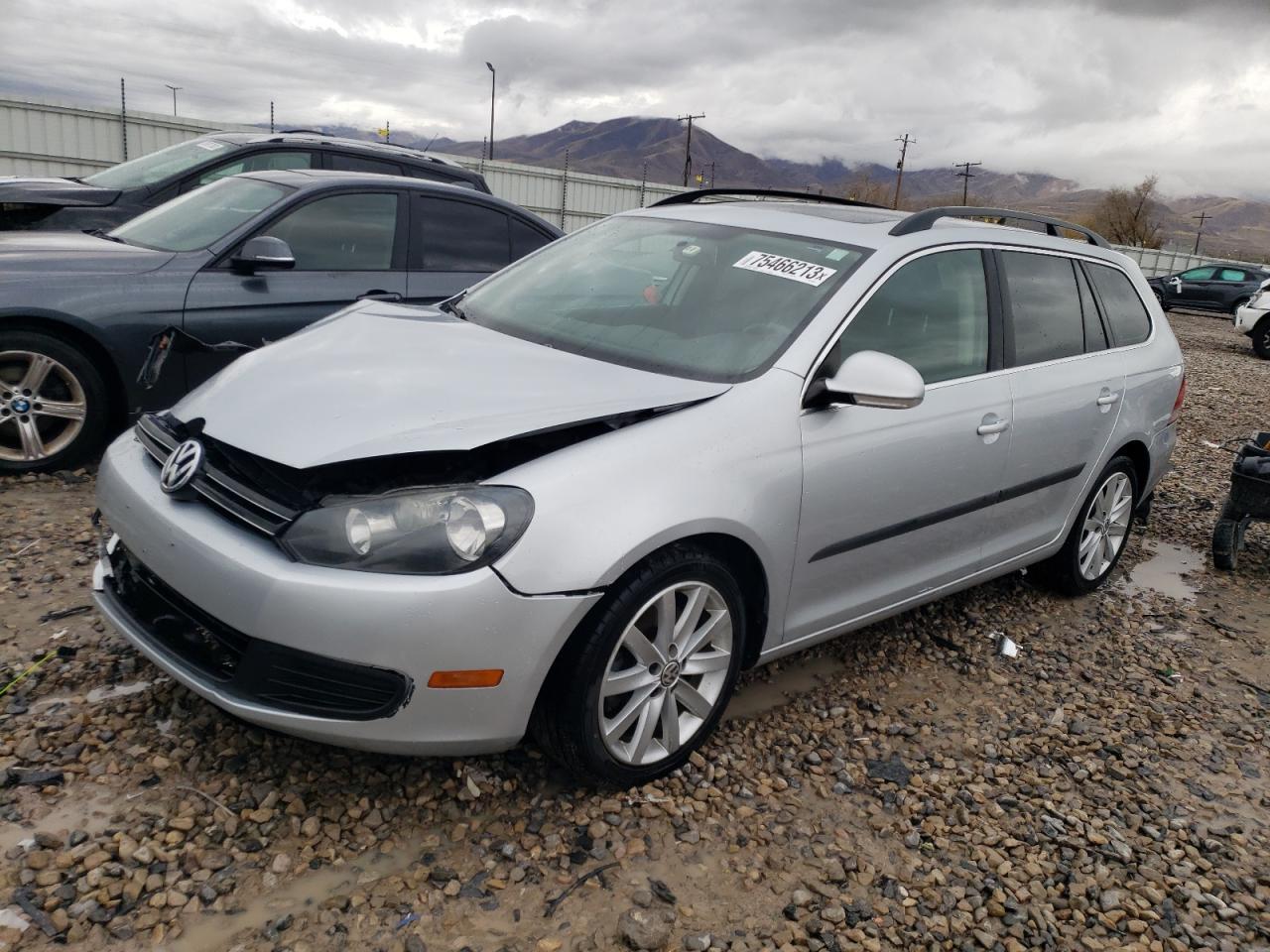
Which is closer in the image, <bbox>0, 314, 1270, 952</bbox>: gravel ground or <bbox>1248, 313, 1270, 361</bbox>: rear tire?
<bbox>0, 314, 1270, 952</bbox>: gravel ground

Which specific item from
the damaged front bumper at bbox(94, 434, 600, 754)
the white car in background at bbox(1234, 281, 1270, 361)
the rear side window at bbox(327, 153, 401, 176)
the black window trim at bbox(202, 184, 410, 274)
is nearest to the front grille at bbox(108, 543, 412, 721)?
the damaged front bumper at bbox(94, 434, 600, 754)

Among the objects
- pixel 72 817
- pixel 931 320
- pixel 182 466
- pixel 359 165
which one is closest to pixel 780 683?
pixel 931 320

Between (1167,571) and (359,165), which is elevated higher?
(359,165)

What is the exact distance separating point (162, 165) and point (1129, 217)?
8834cm

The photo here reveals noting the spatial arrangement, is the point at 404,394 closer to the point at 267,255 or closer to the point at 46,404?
the point at 267,255

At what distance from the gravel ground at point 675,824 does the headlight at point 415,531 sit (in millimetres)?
770

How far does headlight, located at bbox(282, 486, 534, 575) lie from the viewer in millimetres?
2275

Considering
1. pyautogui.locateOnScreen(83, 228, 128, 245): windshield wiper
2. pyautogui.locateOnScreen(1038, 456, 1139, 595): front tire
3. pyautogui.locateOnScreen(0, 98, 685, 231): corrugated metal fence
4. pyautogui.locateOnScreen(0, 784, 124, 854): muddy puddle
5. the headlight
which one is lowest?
pyautogui.locateOnScreen(0, 784, 124, 854): muddy puddle

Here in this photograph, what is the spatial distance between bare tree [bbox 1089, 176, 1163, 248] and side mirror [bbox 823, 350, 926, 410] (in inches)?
2928

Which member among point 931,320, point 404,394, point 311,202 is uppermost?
point 311,202

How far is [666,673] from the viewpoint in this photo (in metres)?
2.71

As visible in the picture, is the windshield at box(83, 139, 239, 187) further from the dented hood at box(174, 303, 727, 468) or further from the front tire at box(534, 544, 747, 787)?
the front tire at box(534, 544, 747, 787)

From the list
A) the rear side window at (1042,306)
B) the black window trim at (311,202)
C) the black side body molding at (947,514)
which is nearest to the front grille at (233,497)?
the black side body molding at (947,514)

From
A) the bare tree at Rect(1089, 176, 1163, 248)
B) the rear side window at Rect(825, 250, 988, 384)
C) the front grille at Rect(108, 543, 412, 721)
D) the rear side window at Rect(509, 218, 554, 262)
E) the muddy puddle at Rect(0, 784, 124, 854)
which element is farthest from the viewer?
the bare tree at Rect(1089, 176, 1163, 248)
